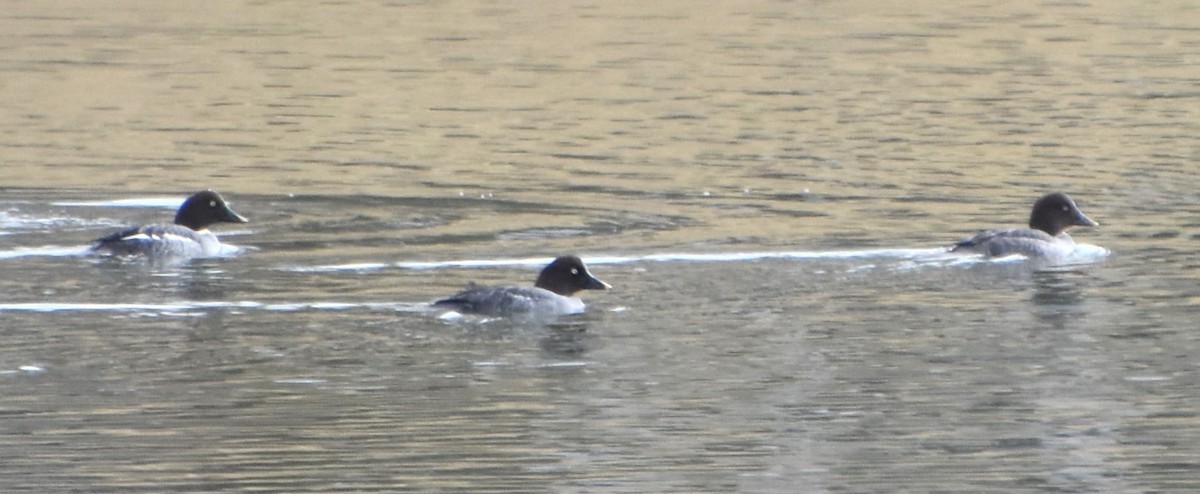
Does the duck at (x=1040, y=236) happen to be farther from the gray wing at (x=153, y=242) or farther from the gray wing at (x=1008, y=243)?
the gray wing at (x=153, y=242)

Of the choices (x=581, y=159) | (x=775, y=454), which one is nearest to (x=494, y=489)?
(x=775, y=454)

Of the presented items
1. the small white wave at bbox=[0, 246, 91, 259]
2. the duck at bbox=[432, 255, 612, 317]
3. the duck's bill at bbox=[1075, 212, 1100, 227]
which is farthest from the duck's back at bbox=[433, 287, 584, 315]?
the duck's bill at bbox=[1075, 212, 1100, 227]

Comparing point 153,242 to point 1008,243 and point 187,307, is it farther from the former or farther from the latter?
point 1008,243

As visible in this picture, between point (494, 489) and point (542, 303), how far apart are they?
17.4 ft

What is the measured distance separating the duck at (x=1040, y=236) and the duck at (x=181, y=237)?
→ 19.2 feet

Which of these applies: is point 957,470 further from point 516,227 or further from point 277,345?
point 516,227

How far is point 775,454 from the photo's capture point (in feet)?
40.6

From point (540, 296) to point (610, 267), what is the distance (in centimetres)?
218

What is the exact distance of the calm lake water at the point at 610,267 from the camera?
12.5 metres

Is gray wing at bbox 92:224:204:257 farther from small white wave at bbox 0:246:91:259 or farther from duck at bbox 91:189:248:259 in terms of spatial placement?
small white wave at bbox 0:246:91:259

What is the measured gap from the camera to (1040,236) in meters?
19.6

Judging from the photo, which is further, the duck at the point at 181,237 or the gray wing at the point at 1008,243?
the duck at the point at 181,237

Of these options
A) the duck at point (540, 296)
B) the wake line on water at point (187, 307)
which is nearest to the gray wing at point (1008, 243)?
the duck at point (540, 296)


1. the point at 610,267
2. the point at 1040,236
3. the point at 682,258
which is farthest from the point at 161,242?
the point at 1040,236
